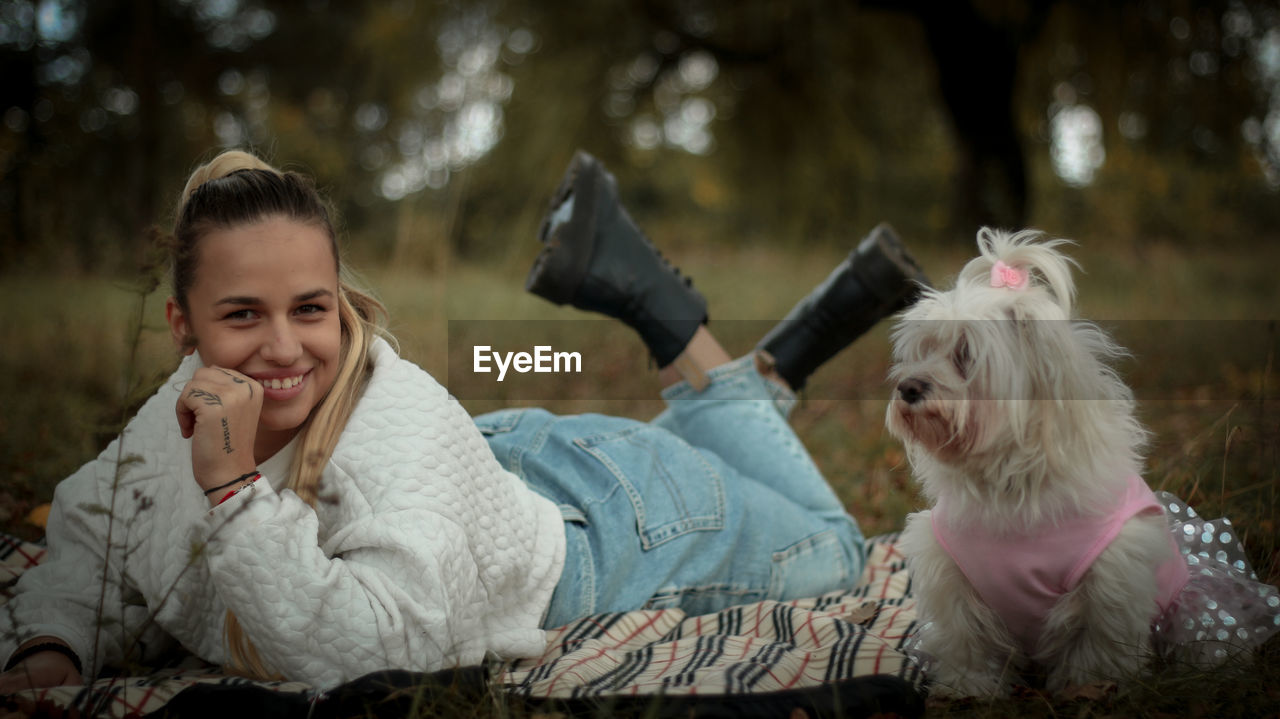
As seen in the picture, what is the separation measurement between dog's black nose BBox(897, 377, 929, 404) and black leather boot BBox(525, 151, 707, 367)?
4.68ft

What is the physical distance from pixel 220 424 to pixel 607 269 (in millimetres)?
1746

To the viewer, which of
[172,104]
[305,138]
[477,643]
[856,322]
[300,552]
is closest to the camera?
[300,552]

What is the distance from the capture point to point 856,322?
3521 millimetres

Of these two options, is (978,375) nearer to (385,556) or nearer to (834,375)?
(385,556)

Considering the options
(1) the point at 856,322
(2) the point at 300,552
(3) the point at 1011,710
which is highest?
(1) the point at 856,322

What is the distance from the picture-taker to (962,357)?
2.08m

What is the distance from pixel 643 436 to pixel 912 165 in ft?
68.1

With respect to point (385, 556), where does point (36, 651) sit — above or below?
below

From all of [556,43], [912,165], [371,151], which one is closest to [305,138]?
[371,151]

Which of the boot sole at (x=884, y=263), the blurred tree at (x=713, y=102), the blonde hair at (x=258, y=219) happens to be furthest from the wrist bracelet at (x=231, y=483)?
the blurred tree at (x=713, y=102)

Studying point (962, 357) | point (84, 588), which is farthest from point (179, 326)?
point (962, 357)

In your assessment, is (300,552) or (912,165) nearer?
(300,552)

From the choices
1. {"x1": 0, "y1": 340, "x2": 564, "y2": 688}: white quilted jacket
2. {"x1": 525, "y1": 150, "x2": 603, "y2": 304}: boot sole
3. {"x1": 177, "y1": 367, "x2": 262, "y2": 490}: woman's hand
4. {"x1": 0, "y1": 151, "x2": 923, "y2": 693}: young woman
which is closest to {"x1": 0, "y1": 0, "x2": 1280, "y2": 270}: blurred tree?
{"x1": 525, "y1": 150, "x2": 603, "y2": 304}: boot sole

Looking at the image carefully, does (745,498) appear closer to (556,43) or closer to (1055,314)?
(1055,314)
